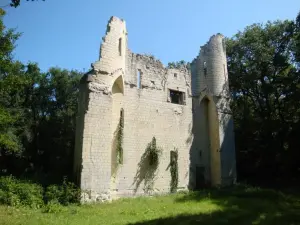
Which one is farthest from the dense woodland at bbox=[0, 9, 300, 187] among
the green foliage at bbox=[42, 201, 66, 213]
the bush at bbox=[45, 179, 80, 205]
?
the green foliage at bbox=[42, 201, 66, 213]

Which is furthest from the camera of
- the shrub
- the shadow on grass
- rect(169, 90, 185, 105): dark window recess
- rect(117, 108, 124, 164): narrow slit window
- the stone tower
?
rect(169, 90, 185, 105): dark window recess

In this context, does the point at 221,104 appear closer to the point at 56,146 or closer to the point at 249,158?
the point at 249,158

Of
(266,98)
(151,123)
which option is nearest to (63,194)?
(151,123)

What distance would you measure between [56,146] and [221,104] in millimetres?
13423

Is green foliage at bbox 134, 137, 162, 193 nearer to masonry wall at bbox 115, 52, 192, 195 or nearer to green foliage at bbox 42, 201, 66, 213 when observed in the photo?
masonry wall at bbox 115, 52, 192, 195

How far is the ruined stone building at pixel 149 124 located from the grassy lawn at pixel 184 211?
1.43 metres

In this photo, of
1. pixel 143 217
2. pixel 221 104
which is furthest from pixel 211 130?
pixel 143 217

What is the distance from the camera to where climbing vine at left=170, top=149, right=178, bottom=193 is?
56.2 ft

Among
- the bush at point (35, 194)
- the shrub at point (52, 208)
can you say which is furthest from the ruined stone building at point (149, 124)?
the shrub at point (52, 208)

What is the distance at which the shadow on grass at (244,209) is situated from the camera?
988cm

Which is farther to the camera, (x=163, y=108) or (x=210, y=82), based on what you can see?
(x=210, y=82)

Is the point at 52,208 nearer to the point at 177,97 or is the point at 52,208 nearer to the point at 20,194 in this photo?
the point at 20,194

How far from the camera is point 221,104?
782 inches

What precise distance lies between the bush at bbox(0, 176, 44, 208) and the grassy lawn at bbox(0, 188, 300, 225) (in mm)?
766
